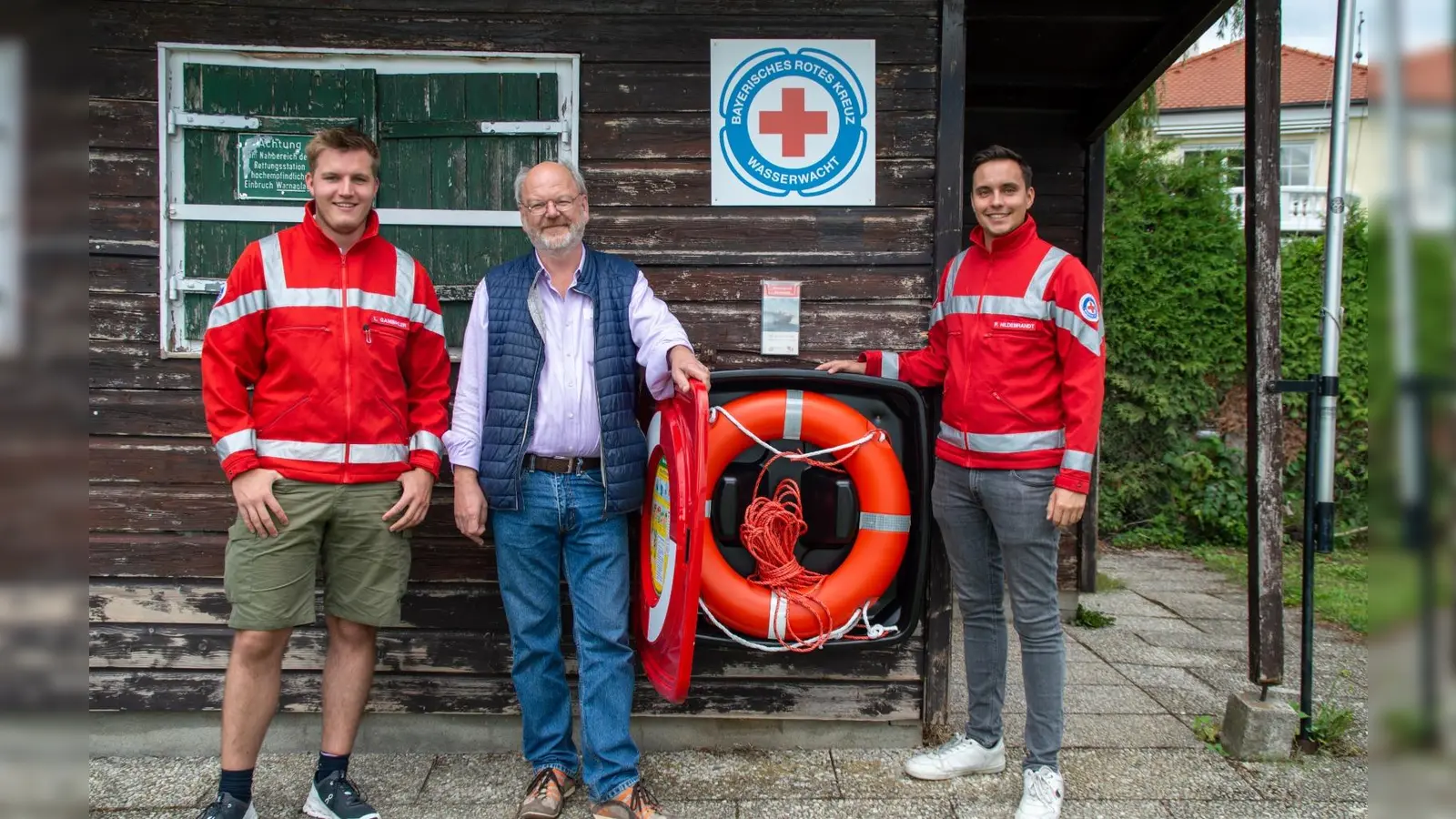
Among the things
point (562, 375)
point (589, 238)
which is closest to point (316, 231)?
point (562, 375)

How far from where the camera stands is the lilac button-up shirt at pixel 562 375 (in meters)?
2.28

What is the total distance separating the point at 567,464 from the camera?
230cm

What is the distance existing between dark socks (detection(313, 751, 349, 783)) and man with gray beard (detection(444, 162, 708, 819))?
46cm

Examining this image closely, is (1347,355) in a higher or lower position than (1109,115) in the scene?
lower

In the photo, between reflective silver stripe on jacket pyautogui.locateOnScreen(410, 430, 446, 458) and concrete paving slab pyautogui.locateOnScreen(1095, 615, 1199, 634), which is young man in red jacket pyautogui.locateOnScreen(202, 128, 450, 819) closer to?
reflective silver stripe on jacket pyautogui.locateOnScreen(410, 430, 446, 458)

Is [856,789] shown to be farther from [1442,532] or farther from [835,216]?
[1442,532]

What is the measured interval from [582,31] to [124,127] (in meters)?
1.35

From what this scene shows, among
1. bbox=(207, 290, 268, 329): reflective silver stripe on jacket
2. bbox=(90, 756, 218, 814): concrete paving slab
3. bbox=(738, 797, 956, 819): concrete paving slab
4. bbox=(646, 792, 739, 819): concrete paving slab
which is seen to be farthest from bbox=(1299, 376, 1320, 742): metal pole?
bbox=(90, 756, 218, 814): concrete paving slab

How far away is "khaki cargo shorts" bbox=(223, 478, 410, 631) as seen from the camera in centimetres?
217

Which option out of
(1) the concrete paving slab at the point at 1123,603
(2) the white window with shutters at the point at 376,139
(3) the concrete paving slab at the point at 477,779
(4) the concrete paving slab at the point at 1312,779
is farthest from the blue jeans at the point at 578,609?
(1) the concrete paving slab at the point at 1123,603

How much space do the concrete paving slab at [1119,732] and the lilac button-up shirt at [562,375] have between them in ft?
5.19

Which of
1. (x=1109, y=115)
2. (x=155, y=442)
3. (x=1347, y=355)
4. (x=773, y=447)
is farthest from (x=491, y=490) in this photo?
(x=1347, y=355)

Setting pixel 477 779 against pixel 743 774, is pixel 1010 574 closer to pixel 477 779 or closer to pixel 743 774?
pixel 743 774

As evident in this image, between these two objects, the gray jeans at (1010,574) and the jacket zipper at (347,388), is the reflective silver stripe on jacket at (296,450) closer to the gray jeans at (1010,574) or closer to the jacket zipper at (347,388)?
the jacket zipper at (347,388)
